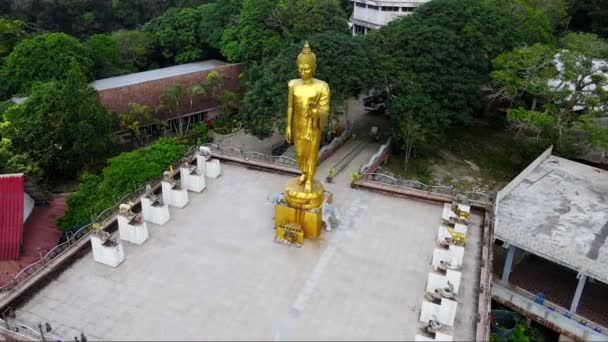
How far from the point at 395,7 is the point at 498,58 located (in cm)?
2402

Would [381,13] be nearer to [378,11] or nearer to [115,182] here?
[378,11]

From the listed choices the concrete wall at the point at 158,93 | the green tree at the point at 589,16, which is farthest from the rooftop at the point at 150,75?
the green tree at the point at 589,16

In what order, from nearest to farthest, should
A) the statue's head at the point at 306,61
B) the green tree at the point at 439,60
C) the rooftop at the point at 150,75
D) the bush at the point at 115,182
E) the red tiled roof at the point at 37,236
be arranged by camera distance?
the statue's head at the point at 306,61
the red tiled roof at the point at 37,236
the bush at the point at 115,182
the green tree at the point at 439,60
the rooftop at the point at 150,75

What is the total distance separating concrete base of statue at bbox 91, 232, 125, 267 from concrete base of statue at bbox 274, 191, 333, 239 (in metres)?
5.50

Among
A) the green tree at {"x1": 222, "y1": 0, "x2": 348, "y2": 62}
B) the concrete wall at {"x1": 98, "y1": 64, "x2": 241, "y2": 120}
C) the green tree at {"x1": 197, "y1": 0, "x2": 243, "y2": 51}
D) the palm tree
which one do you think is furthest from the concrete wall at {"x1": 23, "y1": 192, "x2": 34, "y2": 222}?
the green tree at {"x1": 197, "y1": 0, "x2": 243, "y2": 51}

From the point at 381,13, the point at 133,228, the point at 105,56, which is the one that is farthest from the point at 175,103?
the point at 381,13

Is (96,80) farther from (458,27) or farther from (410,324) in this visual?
(410,324)

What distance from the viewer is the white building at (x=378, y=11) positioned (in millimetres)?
52688

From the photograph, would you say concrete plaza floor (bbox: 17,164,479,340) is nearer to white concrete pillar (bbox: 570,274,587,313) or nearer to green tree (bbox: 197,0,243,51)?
white concrete pillar (bbox: 570,274,587,313)

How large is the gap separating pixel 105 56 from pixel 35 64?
23.0 ft

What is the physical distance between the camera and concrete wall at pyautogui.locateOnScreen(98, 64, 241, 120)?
3594 centimetres

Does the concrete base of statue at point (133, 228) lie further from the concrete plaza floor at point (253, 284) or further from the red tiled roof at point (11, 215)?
the red tiled roof at point (11, 215)

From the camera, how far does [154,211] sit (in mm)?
18062

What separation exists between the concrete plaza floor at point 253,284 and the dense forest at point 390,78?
27.1 ft
